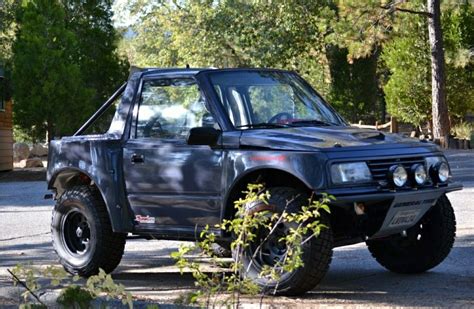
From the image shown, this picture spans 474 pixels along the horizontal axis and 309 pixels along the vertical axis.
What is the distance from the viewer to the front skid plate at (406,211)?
324 inches

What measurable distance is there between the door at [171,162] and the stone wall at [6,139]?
26370 mm

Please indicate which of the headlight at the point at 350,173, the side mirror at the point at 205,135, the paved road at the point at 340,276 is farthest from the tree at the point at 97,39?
the headlight at the point at 350,173

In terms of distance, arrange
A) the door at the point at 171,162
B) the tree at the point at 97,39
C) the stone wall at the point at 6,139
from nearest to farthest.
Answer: the door at the point at 171,162 < the stone wall at the point at 6,139 < the tree at the point at 97,39

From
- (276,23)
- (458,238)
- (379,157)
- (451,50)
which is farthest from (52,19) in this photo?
(379,157)

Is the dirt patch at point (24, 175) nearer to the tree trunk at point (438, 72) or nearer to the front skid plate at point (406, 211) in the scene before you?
the tree trunk at point (438, 72)

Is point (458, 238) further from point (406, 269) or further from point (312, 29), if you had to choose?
point (312, 29)

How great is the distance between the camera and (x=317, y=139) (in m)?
8.41

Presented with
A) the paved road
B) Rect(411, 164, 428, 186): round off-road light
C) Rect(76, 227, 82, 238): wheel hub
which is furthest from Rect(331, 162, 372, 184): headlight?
Rect(76, 227, 82, 238): wheel hub

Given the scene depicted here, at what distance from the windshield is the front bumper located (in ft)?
3.87

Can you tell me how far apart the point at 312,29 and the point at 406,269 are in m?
39.5

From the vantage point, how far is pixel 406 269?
9430 mm

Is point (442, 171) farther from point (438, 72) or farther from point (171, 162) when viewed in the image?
point (438, 72)

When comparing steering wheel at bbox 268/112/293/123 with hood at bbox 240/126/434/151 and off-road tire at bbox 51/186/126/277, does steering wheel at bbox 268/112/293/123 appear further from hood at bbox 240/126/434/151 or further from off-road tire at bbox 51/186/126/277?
off-road tire at bbox 51/186/126/277

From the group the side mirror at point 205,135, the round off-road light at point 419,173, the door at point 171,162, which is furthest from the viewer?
the door at point 171,162
